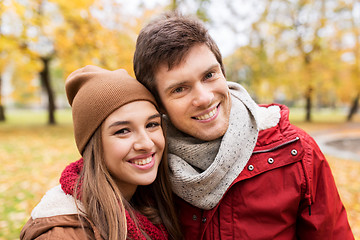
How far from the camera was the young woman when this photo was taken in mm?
1651

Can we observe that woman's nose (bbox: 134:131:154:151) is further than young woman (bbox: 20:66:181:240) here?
Yes

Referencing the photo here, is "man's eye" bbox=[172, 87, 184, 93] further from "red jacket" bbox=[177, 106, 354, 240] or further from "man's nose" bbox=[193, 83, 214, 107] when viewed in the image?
"red jacket" bbox=[177, 106, 354, 240]

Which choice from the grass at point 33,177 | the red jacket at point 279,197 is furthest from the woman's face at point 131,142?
the grass at point 33,177

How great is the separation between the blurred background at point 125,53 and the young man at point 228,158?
2.12 ft

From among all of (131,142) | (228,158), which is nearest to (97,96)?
(131,142)

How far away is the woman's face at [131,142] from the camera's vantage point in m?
1.79

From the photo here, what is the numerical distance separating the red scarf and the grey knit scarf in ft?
1.02

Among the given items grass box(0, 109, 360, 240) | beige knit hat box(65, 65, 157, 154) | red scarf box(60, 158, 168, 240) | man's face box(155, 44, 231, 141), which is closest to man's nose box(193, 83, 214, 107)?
man's face box(155, 44, 231, 141)

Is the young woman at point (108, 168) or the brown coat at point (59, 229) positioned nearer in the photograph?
the brown coat at point (59, 229)

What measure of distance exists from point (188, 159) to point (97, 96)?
29.7 inches

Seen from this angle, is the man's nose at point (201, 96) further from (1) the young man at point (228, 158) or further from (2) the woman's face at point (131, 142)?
(2) the woman's face at point (131, 142)

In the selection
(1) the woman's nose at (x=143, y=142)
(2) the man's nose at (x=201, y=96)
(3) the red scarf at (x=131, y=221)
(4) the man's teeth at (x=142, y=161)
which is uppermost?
(2) the man's nose at (x=201, y=96)

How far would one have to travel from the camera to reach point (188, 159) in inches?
74.9

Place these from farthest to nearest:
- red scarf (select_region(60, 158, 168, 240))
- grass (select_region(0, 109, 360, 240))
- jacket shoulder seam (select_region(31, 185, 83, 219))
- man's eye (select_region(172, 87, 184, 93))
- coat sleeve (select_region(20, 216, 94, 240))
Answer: grass (select_region(0, 109, 360, 240)) < man's eye (select_region(172, 87, 184, 93)) < red scarf (select_region(60, 158, 168, 240)) < jacket shoulder seam (select_region(31, 185, 83, 219)) < coat sleeve (select_region(20, 216, 94, 240))
